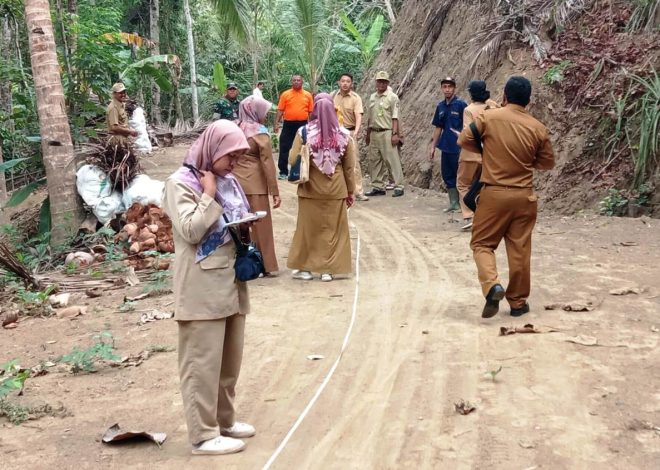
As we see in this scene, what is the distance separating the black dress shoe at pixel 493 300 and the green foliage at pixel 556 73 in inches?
261

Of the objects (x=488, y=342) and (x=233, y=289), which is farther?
(x=488, y=342)

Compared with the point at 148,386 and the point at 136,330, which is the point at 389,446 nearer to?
the point at 148,386

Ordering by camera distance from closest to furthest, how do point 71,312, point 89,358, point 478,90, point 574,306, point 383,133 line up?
point 89,358 < point 574,306 < point 71,312 < point 478,90 < point 383,133

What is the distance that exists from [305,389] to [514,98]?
9.37 feet

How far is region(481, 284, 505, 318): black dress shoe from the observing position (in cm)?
593

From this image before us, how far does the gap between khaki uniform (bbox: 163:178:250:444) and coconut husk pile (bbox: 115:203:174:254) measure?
5.65 metres

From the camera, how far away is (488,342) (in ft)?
18.2

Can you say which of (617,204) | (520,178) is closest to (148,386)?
(520,178)

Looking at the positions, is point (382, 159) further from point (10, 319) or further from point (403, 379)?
point (403, 379)

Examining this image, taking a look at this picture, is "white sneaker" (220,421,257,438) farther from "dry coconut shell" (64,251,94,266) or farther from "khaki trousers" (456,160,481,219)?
"khaki trousers" (456,160,481,219)

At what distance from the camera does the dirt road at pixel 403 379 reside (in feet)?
13.0

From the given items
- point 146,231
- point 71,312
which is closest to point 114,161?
point 146,231

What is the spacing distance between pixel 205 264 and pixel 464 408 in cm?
173

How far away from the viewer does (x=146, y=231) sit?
9.48 m
